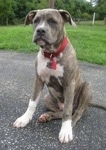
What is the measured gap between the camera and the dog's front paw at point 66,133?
387 cm

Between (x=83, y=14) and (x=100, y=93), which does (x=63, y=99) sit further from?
(x=83, y=14)

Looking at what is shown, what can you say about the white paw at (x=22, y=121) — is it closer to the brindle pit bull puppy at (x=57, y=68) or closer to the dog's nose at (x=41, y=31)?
the brindle pit bull puppy at (x=57, y=68)

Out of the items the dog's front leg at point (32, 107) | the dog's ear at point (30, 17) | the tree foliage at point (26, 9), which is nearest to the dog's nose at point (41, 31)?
the dog's ear at point (30, 17)

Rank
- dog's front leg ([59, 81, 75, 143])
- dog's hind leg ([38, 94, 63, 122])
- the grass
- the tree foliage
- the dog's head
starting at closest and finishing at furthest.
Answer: the dog's head < dog's front leg ([59, 81, 75, 143]) < dog's hind leg ([38, 94, 63, 122]) < the grass < the tree foliage

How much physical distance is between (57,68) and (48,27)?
493 mm

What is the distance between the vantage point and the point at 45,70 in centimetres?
411

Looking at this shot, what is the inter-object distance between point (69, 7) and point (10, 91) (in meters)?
36.8

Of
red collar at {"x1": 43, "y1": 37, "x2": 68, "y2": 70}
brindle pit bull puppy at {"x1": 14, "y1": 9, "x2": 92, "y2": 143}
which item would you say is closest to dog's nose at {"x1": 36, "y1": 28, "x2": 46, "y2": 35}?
brindle pit bull puppy at {"x1": 14, "y1": 9, "x2": 92, "y2": 143}

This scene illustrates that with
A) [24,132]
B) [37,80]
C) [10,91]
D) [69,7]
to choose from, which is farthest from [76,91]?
[69,7]

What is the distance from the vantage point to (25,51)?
Result: 9.85 m

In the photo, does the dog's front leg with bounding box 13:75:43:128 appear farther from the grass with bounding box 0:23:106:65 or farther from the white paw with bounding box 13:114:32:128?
the grass with bounding box 0:23:106:65

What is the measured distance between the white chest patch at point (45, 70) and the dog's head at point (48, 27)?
0.20 m

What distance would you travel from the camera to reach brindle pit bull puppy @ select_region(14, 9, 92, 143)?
3926mm

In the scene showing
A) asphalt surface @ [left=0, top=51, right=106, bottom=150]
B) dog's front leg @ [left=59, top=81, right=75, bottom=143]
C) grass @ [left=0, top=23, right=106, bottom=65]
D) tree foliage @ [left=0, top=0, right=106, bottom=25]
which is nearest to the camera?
asphalt surface @ [left=0, top=51, right=106, bottom=150]
